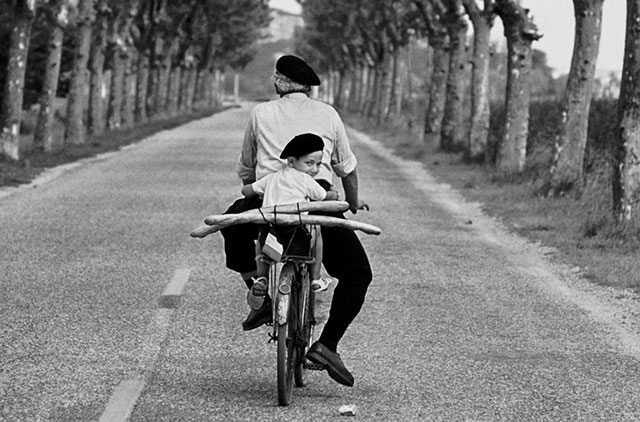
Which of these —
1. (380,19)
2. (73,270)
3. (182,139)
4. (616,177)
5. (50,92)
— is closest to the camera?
(73,270)

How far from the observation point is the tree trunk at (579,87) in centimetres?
2280

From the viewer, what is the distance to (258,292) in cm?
739

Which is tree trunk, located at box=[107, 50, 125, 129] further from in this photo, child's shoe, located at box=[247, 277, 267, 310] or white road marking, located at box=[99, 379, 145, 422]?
child's shoe, located at box=[247, 277, 267, 310]

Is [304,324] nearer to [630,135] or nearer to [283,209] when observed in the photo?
[283,209]

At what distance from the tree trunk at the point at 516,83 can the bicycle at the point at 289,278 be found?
63.5 ft

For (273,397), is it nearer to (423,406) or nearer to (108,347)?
(423,406)

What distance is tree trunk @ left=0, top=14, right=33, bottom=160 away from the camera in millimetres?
28328

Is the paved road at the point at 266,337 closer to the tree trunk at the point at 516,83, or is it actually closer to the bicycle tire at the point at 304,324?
the bicycle tire at the point at 304,324

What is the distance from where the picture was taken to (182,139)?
134 ft

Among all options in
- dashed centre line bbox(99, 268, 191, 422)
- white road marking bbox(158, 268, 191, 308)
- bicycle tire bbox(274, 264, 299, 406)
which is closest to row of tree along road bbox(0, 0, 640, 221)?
white road marking bbox(158, 268, 191, 308)

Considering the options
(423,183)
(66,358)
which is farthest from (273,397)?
(423,183)

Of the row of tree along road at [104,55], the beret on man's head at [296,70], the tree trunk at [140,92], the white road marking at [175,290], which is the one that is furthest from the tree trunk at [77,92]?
the beret on man's head at [296,70]

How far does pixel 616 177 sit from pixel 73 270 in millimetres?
7158

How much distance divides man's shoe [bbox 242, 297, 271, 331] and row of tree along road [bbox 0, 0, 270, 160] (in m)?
21.3
